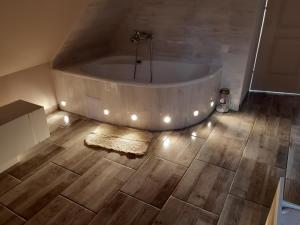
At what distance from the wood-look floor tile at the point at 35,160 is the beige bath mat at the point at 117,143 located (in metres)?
0.36

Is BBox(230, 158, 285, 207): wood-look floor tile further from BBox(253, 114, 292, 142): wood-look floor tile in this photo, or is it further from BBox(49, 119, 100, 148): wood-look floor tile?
BBox(49, 119, 100, 148): wood-look floor tile

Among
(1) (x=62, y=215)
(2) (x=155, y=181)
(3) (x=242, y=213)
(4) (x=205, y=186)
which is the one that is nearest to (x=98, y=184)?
(1) (x=62, y=215)

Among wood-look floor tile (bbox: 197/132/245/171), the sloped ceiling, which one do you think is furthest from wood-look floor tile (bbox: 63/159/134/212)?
the sloped ceiling

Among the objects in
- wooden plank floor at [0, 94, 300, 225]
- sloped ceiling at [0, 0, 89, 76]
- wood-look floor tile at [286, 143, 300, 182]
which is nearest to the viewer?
sloped ceiling at [0, 0, 89, 76]

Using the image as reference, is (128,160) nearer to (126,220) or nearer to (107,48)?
(126,220)

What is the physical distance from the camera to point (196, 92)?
301cm

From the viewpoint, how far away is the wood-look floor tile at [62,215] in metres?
1.95

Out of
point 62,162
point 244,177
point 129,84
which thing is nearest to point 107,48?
point 129,84

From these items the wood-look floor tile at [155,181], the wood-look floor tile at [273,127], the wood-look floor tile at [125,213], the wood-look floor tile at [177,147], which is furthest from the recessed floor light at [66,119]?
the wood-look floor tile at [273,127]

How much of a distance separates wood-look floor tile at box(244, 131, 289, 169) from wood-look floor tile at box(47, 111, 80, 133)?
2203mm

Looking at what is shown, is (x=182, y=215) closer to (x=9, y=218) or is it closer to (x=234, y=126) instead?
(x=9, y=218)

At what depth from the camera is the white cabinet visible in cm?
234

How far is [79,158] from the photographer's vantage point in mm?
2641

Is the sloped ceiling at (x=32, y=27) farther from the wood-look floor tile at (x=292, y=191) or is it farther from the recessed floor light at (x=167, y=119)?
the wood-look floor tile at (x=292, y=191)
